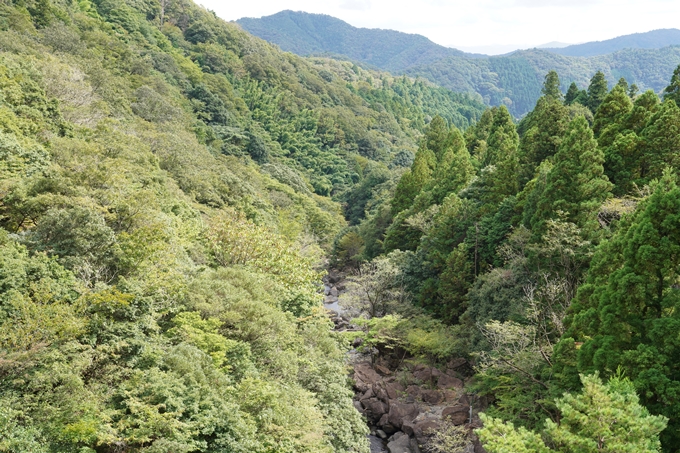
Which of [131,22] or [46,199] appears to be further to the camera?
[131,22]

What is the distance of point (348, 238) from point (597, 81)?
30.1 meters

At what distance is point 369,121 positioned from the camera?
119312 millimetres

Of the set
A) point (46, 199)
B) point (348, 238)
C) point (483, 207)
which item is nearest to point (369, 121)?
point (348, 238)

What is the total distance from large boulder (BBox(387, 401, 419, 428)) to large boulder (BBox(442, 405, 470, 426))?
174 cm

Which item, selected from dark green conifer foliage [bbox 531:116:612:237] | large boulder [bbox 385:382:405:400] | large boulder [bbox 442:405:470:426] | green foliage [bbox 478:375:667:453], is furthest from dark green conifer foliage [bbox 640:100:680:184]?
green foliage [bbox 478:375:667:453]

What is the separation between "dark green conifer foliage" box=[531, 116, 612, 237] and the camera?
872 inches

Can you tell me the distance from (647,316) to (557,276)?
8645 millimetres

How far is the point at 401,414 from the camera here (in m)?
24.9

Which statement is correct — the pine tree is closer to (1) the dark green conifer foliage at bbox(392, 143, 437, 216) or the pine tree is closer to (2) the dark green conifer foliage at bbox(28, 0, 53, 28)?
(1) the dark green conifer foliage at bbox(392, 143, 437, 216)

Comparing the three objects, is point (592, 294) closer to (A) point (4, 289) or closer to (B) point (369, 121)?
(A) point (4, 289)

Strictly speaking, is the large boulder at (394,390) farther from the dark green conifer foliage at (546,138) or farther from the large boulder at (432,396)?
the dark green conifer foliage at (546,138)

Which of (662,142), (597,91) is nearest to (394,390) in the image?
(662,142)

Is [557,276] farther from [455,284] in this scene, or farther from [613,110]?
[613,110]

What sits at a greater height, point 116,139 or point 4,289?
point 116,139
